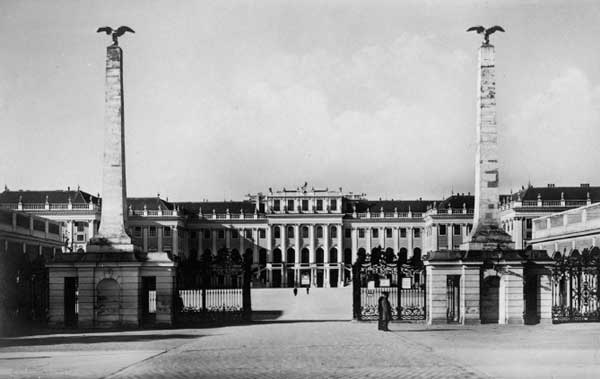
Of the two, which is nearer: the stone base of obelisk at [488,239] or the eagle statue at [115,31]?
the eagle statue at [115,31]

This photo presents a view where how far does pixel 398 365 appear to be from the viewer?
16.8 m

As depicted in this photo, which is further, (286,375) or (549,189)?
(549,189)

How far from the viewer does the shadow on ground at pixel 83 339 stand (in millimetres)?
22828

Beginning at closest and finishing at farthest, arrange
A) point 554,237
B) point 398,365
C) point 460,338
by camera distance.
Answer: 1. point 398,365
2. point 460,338
3. point 554,237

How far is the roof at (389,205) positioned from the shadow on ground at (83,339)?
A: 103396mm

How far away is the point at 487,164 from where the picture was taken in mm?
28078

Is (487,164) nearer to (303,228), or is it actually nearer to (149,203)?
(149,203)

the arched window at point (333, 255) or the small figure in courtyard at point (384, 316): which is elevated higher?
the small figure in courtyard at point (384, 316)

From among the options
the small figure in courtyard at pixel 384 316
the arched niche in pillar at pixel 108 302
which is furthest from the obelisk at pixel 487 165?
the arched niche in pillar at pixel 108 302

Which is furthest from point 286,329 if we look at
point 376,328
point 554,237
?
point 554,237

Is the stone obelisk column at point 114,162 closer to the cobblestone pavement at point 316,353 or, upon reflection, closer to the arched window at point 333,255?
the cobblestone pavement at point 316,353

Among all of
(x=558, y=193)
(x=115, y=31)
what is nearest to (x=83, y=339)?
(x=115, y=31)

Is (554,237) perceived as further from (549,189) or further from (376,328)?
(549,189)

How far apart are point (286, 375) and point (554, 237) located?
41564mm
